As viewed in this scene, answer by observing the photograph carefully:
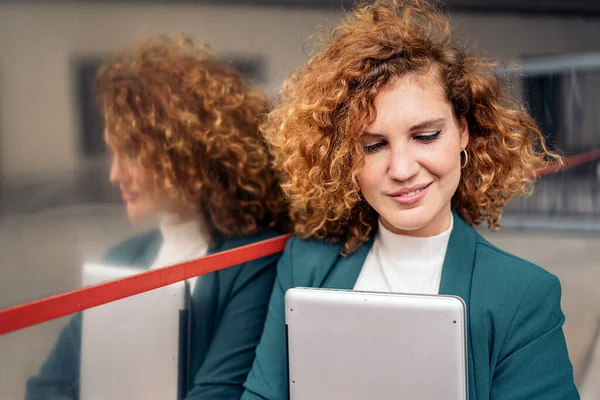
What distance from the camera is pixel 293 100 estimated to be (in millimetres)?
1729

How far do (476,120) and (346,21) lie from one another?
45 centimetres

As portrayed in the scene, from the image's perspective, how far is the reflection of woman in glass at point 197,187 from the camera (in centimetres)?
147

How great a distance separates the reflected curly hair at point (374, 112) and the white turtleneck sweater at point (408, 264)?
Answer: 108mm

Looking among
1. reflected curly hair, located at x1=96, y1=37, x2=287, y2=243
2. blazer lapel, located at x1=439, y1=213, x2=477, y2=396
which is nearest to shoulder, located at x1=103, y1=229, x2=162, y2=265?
reflected curly hair, located at x1=96, y1=37, x2=287, y2=243

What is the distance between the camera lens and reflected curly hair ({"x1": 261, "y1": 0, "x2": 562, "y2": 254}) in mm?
1582

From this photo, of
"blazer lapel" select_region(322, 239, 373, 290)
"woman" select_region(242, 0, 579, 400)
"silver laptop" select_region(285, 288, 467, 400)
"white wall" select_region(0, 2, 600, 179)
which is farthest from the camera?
"blazer lapel" select_region(322, 239, 373, 290)

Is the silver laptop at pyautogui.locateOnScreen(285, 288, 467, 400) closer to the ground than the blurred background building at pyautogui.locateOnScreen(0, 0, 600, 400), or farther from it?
closer to the ground

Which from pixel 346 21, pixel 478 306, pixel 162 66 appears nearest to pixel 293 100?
pixel 346 21

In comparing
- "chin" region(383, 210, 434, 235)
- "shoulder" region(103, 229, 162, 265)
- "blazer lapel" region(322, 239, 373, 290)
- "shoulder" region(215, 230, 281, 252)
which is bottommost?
"blazer lapel" region(322, 239, 373, 290)

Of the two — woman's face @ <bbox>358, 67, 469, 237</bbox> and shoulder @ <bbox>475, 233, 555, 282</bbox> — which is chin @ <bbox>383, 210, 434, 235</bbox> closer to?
woman's face @ <bbox>358, 67, 469, 237</bbox>

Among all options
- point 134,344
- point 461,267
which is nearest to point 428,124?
point 461,267

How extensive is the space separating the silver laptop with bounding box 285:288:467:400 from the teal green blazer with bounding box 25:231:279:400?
0.86 ft

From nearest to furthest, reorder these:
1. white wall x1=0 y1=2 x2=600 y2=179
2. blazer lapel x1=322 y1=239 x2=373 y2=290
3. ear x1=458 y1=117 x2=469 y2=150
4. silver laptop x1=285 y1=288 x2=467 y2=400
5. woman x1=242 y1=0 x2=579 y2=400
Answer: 1. white wall x1=0 y1=2 x2=600 y2=179
2. silver laptop x1=285 y1=288 x2=467 y2=400
3. woman x1=242 y1=0 x2=579 y2=400
4. ear x1=458 y1=117 x2=469 y2=150
5. blazer lapel x1=322 y1=239 x2=373 y2=290

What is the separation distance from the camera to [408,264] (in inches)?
65.8
